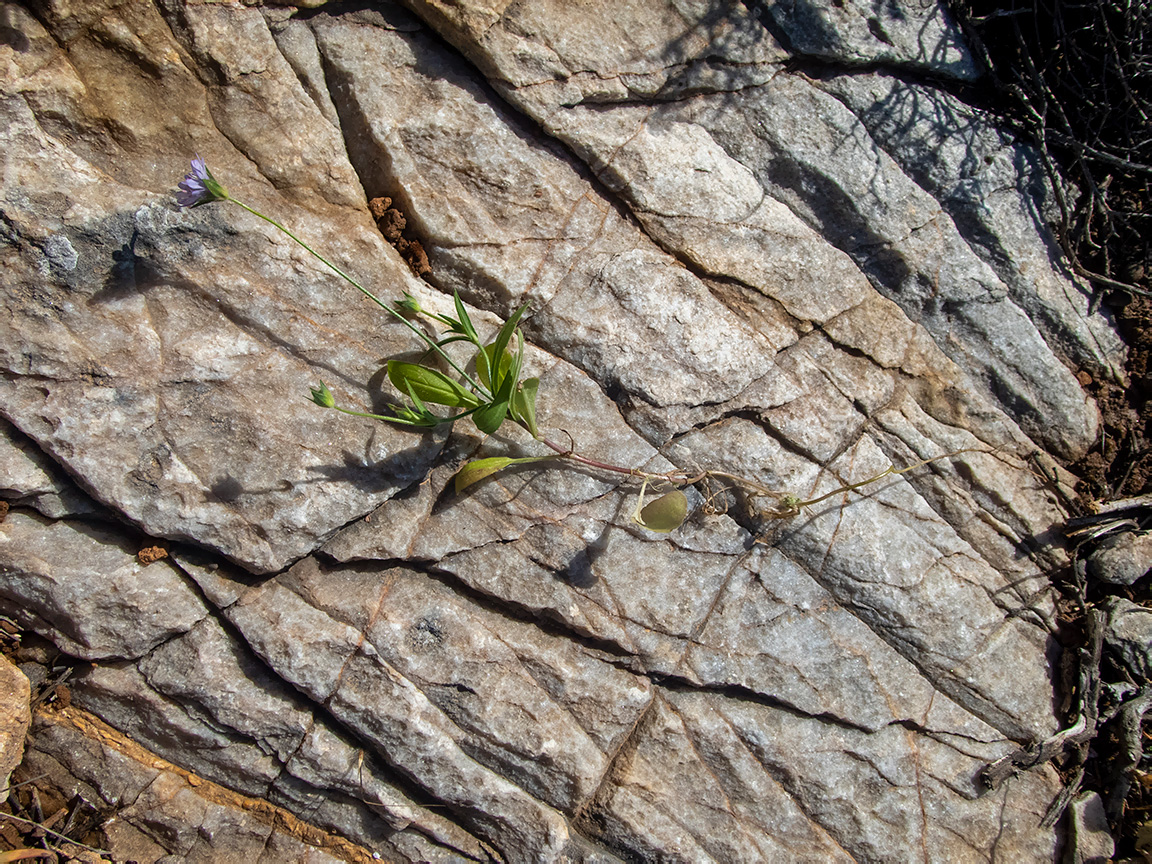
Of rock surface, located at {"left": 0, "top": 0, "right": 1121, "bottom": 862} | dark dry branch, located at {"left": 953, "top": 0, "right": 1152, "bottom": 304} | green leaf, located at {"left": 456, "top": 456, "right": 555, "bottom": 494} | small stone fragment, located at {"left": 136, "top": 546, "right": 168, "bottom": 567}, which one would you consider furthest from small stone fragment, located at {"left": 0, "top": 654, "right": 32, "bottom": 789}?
dark dry branch, located at {"left": 953, "top": 0, "right": 1152, "bottom": 304}

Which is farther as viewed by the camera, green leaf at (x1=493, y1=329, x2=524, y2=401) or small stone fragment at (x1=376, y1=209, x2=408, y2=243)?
small stone fragment at (x1=376, y1=209, x2=408, y2=243)

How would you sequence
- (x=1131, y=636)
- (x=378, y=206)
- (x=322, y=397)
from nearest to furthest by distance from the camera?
(x=322, y=397) → (x=378, y=206) → (x=1131, y=636)

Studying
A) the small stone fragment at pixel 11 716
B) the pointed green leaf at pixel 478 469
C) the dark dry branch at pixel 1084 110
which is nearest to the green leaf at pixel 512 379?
the pointed green leaf at pixel 478 469

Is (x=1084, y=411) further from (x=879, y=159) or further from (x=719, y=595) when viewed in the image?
(x=719, y=595)

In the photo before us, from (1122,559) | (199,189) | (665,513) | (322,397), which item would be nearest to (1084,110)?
(1122,559)

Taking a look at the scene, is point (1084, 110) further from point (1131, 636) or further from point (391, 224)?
point (391, 224)

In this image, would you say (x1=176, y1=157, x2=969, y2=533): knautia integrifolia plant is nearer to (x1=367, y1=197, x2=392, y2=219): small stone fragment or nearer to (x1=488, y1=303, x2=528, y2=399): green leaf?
(x1=488, y1=303, x2=528, y2=399): green leaf

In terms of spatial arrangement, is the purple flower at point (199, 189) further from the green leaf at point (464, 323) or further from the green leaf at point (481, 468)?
the green leaf at point (481, 468)

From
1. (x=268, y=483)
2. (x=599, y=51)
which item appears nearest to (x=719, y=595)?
(x=268, y=483)
